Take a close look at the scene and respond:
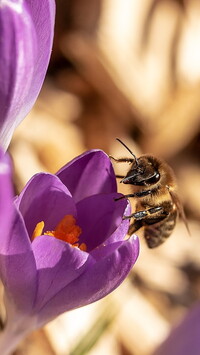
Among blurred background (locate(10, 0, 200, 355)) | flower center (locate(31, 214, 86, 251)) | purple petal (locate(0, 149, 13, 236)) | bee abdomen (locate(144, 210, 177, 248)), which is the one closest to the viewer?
purple petal (locate(0, 149, 13, 236))

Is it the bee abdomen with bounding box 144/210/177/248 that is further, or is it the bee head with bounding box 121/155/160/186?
the bee abdomen with bounding box 144/210/177/248

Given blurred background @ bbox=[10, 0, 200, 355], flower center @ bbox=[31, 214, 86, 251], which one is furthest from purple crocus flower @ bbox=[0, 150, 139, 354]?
blurred background @ bbox=[10, 0, 200, 355]

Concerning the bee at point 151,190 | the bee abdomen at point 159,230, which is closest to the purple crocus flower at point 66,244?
the bee at point 151,190

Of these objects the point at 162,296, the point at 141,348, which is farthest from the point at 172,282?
the point at 141,348

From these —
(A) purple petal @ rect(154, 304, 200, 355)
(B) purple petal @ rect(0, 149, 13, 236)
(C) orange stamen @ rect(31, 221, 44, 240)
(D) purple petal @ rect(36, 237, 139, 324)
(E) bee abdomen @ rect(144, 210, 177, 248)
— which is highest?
(B) purple petal @ rect(0, 149, 13, 236)

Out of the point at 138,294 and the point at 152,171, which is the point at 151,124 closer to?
the point at 138,294

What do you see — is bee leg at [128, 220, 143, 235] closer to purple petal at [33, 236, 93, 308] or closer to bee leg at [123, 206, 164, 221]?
bee leg at [123, 206, 164, 221]

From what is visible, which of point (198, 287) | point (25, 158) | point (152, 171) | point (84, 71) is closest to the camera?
point (152, 171)
